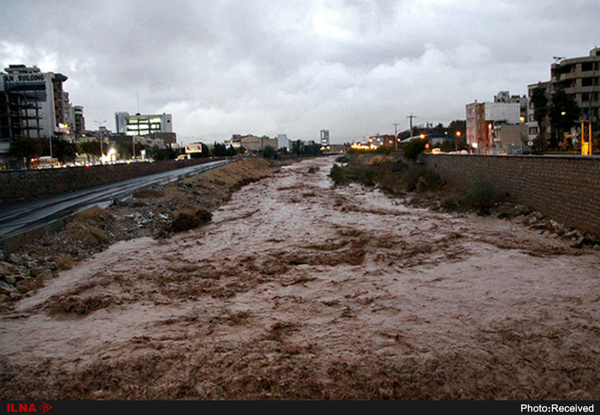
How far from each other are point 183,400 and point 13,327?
5411 millimetres

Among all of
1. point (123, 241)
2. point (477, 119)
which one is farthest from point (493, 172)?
point (477, 119)

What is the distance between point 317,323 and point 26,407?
5.18 m

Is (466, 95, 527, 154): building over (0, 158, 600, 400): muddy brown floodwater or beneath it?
over

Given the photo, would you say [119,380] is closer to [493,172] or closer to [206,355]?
[206,355]

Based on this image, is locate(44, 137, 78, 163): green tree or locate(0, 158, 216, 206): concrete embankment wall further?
locate(44, 137, 78, 163): green tree

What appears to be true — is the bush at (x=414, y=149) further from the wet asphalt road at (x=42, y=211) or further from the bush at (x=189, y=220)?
the bush at (x=189, y=220)

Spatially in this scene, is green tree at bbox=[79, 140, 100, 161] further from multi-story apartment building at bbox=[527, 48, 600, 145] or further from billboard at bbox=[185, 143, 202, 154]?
multi-story apartment building at bbox=[527, 48, 600, 145]

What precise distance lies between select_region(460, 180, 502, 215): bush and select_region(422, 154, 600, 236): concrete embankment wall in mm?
797

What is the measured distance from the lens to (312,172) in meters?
81.7

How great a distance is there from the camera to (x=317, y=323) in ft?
30.4

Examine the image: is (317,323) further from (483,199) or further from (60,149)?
(60,149)

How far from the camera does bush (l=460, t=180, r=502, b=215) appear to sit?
23.8m

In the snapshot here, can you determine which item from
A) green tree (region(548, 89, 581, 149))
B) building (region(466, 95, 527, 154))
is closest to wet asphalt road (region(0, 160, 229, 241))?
green tree (region(548, 89, 581, 149))

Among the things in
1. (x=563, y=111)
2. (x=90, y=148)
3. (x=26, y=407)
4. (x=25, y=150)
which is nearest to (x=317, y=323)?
(x=26, y=407)
